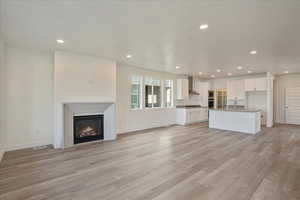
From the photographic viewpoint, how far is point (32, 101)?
438 cm

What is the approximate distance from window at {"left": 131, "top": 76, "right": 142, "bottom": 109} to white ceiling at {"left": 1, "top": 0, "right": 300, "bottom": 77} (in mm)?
2355

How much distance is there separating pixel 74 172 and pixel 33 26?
2.90m

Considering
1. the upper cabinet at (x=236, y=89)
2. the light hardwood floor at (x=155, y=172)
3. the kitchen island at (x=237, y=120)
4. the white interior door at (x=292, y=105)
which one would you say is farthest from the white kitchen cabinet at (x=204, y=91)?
the light hardwood floor at (x=155, y=172)

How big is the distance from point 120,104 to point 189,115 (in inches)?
163

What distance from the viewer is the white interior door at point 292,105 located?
778cm

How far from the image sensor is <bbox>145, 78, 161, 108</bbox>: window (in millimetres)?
7184

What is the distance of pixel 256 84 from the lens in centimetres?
786

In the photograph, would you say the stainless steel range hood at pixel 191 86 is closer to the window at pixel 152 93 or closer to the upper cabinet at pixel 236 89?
the upper cabinet at pixel 236 89

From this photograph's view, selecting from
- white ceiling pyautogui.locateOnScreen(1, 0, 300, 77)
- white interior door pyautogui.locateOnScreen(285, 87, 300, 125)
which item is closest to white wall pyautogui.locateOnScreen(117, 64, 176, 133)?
white ceiling pyautogui.locateOnScreen(1, 0, 300, 77)

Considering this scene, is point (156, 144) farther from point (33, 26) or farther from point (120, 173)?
point (33, 26)

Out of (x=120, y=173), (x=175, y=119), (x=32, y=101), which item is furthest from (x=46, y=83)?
(x=175, y=119)

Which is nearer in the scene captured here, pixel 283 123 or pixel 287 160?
pixel 287 160

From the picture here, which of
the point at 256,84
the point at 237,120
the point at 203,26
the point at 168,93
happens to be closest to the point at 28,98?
the point at 203,26

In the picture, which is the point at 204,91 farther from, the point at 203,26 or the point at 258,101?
the point at 203,26
